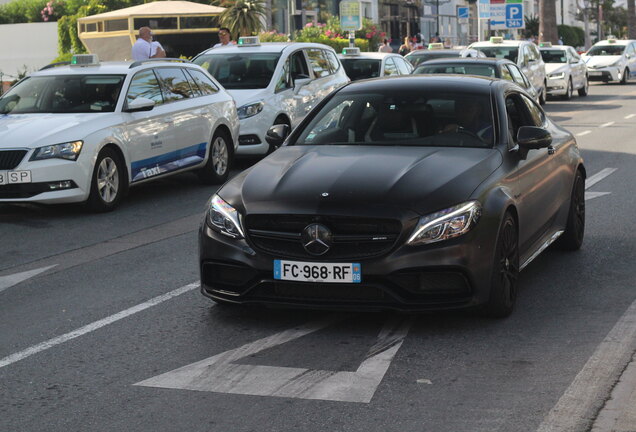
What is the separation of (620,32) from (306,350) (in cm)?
12249

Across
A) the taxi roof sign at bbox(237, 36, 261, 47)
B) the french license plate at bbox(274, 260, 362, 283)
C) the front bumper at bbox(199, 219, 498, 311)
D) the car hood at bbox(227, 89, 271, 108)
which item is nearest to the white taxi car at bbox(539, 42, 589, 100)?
the taxi roof sign at bbox(237, 36, 261, 47)

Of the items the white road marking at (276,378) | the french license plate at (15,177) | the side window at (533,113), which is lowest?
the white road marking at (276,378)

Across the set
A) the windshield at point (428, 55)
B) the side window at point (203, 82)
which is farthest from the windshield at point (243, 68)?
the windshield at point (428, 55)

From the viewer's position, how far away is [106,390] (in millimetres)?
5812

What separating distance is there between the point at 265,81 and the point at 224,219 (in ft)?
36.1

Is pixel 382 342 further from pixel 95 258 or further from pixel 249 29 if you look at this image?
pixel 249 29

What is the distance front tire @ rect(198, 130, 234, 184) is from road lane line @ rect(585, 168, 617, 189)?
4.46 meters

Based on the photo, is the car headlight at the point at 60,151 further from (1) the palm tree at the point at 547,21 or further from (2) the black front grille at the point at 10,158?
(1) the palm tree at the point at 547,21

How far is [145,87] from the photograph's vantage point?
45.3 ft

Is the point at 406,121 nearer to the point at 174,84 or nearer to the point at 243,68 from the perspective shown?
the point at 174,84

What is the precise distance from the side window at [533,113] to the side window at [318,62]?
10.3 meters

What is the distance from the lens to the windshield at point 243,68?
1798 cm

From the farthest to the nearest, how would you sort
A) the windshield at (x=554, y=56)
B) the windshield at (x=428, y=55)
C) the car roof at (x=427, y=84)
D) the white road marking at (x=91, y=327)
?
the windshield at (x=554, y=56), the windshield at (x=428, y=55), the car roof at (x=427, y=84), the white road marking at (x=91, y=327)

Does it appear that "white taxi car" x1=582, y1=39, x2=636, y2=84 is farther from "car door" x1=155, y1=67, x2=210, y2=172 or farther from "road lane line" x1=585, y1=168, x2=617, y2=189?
"car door" x1=155, y1=67, x2=210, y2=172
